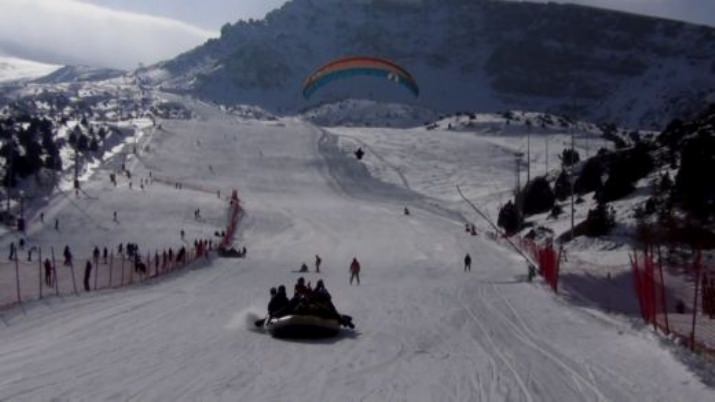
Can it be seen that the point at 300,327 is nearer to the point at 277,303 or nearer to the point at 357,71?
the point at 277,303

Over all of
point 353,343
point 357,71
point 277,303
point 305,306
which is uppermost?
point 357,71

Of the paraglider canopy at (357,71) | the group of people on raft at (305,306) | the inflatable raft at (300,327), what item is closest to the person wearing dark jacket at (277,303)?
the group of people on raft at (305,306)

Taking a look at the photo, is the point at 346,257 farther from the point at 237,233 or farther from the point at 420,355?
the point at 420,355

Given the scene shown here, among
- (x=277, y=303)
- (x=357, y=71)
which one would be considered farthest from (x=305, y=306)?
(x=357, y=71)

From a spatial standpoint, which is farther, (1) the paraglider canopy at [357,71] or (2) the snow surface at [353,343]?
(1) the paraglider canopy at [357,71]

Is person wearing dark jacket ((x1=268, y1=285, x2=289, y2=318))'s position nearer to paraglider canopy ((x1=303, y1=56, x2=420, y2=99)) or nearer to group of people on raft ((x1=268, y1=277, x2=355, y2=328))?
group of people on raft ((x1=268, y1=277, x2=355, y2=328))

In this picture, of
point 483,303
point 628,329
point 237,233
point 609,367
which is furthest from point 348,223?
point 609,367

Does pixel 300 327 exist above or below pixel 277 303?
below

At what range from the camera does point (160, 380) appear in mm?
12047

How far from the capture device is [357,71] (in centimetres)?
4234

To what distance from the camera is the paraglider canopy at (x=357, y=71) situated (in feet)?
137

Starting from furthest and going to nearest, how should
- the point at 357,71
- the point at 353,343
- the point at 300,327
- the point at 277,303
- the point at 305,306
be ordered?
the point at 357,71 < the point at 277,303 < the point at 305,306 < the point at 300,327 < the point at 353,343

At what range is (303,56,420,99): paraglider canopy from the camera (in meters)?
41.8

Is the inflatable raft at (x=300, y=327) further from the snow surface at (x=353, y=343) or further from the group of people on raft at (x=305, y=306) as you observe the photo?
the snow surface at (x=353, y=343)
